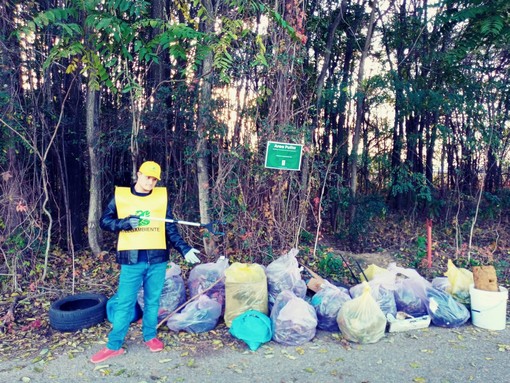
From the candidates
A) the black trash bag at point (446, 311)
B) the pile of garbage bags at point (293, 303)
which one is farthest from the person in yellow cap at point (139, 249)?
the black trash bag at point (446, 311)

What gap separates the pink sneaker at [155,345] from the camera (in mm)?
3812

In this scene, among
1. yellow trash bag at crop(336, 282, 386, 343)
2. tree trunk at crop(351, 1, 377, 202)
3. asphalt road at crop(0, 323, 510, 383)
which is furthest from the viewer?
tree trunk at crop(351, 1, 377, 202)

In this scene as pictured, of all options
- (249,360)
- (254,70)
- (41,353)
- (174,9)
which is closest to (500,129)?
(254,70)

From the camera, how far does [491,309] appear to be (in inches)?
169

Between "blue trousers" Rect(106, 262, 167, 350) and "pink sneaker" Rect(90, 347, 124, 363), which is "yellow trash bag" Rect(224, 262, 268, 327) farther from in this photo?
"pink sneaker" Rect(90, 347, 124, 363)

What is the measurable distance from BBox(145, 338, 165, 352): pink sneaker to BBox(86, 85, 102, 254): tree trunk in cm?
293

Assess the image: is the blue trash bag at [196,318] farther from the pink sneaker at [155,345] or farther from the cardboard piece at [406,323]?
the cardboard piece at [406,323]

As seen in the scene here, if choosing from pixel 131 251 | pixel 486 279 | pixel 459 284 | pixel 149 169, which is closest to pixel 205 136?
pixel 149 169

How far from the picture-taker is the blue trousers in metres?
3.65

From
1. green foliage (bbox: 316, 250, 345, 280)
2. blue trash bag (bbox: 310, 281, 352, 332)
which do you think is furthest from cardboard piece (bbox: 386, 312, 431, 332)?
green foliage (bbox: 316, 250, 345, 280)

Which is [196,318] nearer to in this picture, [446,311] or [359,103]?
[446,311]

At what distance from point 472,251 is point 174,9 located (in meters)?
6.78

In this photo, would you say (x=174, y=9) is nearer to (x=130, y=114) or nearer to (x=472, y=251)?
(x=130, y=114)

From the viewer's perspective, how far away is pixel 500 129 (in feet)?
26.4
